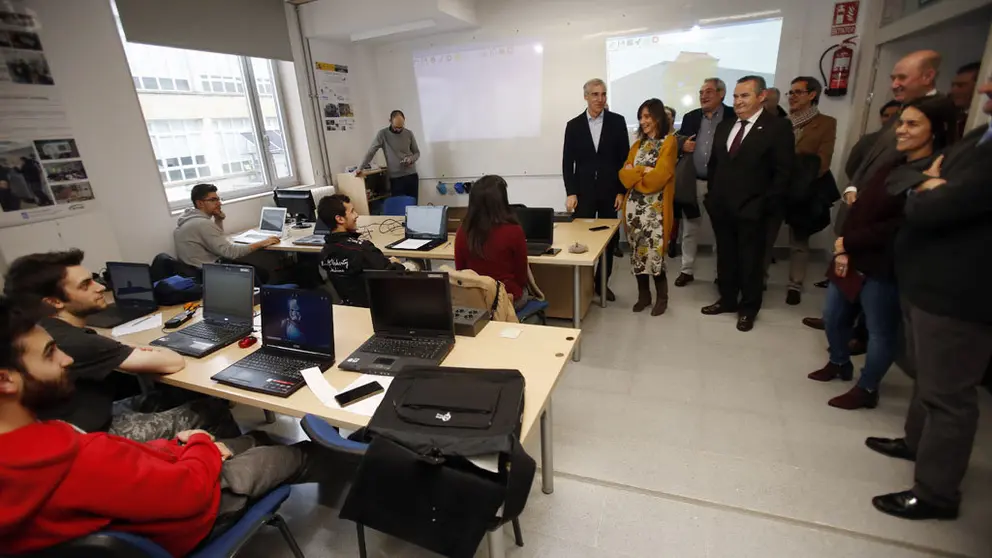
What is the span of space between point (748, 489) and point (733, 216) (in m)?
1.84

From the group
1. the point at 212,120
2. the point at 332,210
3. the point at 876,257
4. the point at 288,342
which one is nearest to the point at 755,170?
the point at 876,257

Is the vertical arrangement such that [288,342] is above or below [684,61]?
below

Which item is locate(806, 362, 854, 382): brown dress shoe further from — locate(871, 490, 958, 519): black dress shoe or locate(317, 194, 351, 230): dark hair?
locate(317, 194, 351, 230): dark hair

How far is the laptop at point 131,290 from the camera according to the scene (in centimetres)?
A: 249

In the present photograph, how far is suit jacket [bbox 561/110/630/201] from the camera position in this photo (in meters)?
3.85

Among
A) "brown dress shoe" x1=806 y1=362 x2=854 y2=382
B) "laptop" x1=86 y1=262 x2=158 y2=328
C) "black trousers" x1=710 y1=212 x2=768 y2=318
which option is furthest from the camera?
"black trousers" x1=710 y1=212 x2=768 y2=318

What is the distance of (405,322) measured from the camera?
1945mm

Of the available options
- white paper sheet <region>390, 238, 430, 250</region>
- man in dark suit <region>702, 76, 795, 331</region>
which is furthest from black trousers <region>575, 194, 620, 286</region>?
white paper sheet <region>390, 238, 430, 250</region>

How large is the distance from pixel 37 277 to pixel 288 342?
104 centimetres

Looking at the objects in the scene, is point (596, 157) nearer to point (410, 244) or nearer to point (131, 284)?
point (410, 244)

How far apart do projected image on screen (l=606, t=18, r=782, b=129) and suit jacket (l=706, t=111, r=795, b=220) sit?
1.90 metres

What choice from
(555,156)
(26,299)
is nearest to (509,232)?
(26,299)

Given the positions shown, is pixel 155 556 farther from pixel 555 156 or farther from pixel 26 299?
pixel 555 156

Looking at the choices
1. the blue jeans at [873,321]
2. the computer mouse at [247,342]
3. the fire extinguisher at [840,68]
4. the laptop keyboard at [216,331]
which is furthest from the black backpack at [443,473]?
the fire extinguisher at [840,68]
